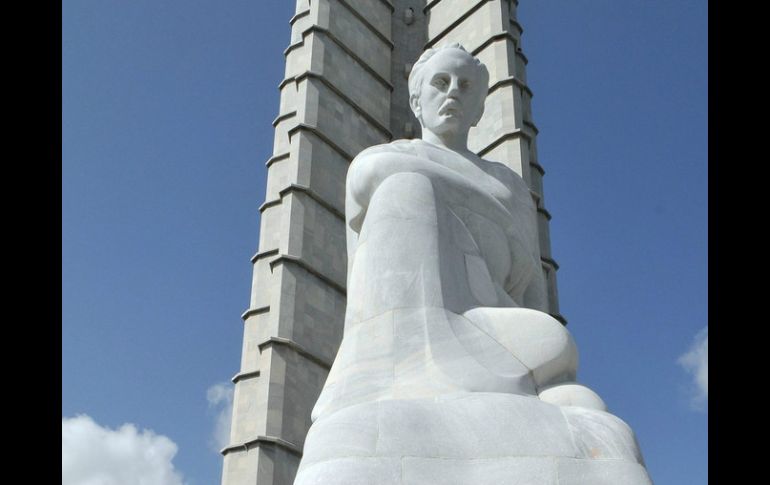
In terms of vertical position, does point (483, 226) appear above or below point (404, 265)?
above

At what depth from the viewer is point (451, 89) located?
5.49 meters

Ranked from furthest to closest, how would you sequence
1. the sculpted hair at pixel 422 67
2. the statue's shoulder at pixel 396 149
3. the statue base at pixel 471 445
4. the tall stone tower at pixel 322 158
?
the tall stone tower at pixel 322 158 < the sculpted hair at pixel 422 67 < the statue's shoulder at pixel 396 149 < the statue base at pixel 471 445

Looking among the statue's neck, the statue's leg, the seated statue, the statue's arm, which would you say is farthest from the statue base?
the statue's neck

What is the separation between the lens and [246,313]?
14.3m

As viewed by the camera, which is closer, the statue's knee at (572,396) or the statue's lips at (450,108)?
the statue's knee at (572,396)

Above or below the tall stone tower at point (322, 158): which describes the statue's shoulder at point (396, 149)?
below

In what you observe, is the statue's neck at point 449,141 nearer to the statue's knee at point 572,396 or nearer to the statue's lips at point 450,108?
the statue's lips at point 450,108

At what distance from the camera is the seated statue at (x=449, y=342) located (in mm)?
3506

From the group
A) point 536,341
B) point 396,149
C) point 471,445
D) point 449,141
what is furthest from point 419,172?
point 471,445

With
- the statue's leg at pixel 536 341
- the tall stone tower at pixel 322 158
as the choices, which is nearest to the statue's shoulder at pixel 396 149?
the statue's leg at pixel 536 341
